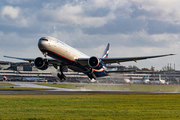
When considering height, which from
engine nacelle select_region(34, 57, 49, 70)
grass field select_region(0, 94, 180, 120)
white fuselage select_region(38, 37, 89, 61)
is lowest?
grass field select_region(0, 94, 180, 120)

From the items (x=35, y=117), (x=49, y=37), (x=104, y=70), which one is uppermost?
(x=49, y=37)

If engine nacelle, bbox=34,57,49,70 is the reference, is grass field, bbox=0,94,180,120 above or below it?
below

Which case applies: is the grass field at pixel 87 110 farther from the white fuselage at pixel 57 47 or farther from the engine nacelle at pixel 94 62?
the engine nacelle at pixel 94 62

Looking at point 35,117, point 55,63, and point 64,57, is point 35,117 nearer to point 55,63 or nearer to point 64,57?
point 64,57

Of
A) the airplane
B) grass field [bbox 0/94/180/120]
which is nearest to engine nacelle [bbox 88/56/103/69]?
the airplane

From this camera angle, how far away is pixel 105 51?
74312mm

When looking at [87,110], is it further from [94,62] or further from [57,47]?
[94,62]

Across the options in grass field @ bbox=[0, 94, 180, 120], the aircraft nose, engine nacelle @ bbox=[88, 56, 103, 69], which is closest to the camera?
grass field @ bbox=[0, 94, 180, 120]

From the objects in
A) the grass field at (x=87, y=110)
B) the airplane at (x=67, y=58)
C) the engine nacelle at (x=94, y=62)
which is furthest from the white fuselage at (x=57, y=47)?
the grass field at (x=87, y=110)

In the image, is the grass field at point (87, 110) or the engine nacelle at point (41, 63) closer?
the grass field at point (87, 110)

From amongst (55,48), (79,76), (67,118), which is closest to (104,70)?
(55,48)

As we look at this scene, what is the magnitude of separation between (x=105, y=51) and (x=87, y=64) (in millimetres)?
20712

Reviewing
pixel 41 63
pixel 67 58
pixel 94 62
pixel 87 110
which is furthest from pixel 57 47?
pixel 87 110

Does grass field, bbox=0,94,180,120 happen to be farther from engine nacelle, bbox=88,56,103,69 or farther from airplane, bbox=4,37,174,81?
engine nacelle, bbox=88,56,103,69
